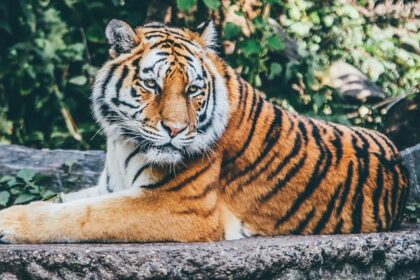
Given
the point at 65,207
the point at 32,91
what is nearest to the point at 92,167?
the point at 32,91

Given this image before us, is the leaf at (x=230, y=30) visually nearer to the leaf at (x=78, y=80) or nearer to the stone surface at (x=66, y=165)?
the leaf at (x=78, y=80)

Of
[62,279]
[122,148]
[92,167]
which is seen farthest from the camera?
[92,167]

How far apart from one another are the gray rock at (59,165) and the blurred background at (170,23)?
97 cm

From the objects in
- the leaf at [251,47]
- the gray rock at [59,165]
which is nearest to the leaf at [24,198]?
the gray rock at [59,165]

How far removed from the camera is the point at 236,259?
2916mm

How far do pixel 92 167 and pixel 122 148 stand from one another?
1.82 meters

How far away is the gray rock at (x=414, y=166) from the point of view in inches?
193

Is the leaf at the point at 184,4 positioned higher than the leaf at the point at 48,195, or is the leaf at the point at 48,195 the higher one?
the leaf at the point at 184,4

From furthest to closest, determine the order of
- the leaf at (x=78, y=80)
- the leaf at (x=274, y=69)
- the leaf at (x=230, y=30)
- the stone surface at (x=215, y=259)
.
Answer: the leaf at (x=78, y=80)
the leaf at (x=274, y=69)
the leaf at (x=230, y=30)
the stone surface at (x=215, y=259)

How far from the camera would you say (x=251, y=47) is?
237 inches

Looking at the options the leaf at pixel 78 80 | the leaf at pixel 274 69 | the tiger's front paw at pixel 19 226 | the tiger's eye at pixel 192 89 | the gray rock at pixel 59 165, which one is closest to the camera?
the tiger's front paw at pixel 19 226

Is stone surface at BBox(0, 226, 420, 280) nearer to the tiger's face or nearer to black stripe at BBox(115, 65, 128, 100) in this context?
the tiger's face

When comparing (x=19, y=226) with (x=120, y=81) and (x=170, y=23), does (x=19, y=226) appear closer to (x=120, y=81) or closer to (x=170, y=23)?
(x=120, y=81)

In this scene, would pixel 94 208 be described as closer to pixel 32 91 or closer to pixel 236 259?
pixel 236 259
